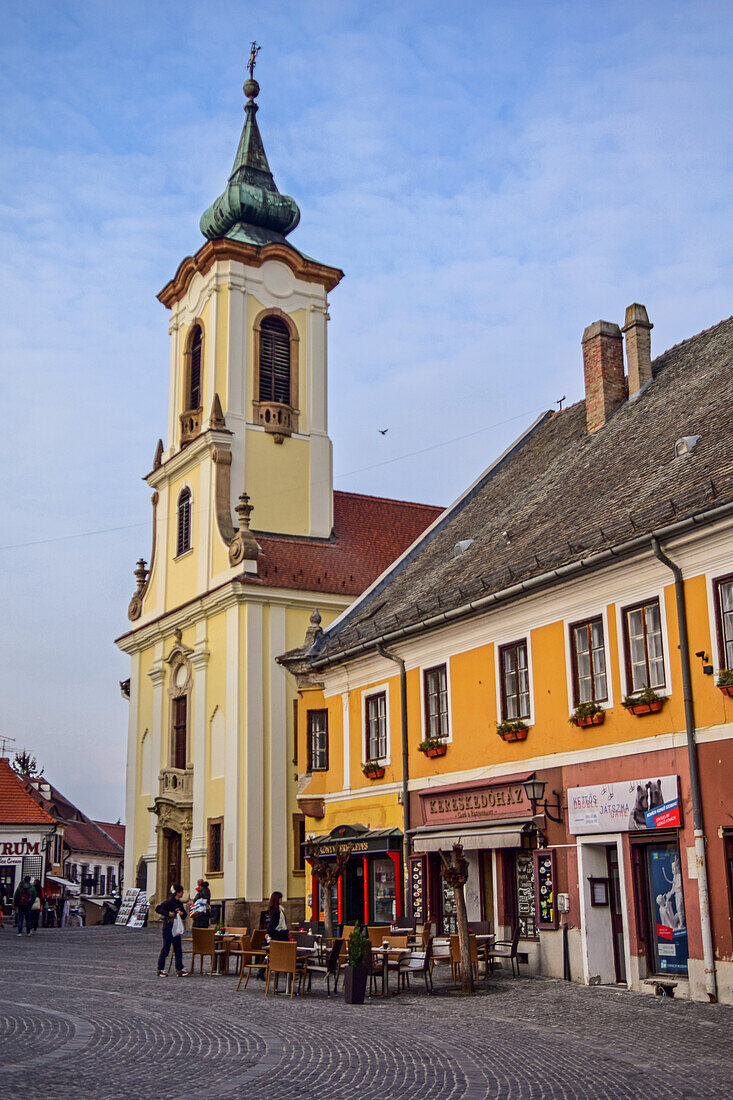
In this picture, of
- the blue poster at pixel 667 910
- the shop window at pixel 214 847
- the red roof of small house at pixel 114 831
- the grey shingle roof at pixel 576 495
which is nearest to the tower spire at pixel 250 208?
the grey shingle roof at pixel 576 495

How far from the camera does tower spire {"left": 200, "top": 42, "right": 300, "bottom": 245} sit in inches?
1752

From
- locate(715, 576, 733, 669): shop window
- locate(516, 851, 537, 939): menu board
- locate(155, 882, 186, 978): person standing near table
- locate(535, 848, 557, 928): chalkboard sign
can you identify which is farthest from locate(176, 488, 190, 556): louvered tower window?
locate(715, 576, 733, 669): shop window

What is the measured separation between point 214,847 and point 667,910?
21.2m

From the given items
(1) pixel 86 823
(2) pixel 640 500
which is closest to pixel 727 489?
(2) pixel 640 500

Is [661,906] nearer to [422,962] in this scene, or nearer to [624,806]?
[624,806]

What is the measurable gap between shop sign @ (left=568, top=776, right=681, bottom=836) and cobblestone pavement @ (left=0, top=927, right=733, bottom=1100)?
234 centimetres

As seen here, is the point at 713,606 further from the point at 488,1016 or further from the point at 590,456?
the point at 590,456

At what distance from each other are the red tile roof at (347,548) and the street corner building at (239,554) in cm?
7

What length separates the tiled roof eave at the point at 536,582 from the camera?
1752 centimetres

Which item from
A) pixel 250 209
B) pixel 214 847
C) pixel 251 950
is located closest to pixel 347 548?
pixel 214 847

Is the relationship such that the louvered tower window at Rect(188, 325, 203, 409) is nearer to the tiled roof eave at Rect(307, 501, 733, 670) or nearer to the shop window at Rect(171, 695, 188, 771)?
the shop window at Rect(171, 695, 188, 771)

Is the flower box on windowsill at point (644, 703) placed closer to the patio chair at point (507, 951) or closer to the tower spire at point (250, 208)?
the patio chair at point (507, 951)

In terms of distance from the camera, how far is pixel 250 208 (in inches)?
1754

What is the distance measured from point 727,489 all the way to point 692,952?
248 inches
